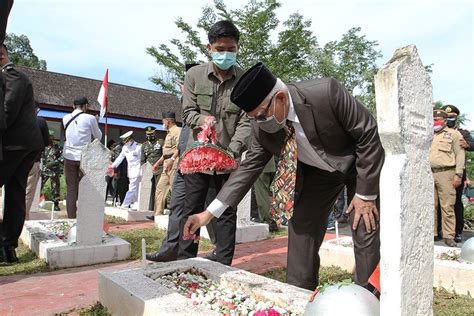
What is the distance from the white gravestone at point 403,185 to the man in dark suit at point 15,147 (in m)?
3.69

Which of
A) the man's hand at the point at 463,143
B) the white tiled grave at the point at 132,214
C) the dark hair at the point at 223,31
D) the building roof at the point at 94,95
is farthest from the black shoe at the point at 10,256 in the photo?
the building roof at the point at 94,95

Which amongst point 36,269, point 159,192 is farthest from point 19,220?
point 159,192

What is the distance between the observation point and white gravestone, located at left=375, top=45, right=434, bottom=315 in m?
1.64

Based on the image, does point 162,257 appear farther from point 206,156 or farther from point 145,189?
point 145,189

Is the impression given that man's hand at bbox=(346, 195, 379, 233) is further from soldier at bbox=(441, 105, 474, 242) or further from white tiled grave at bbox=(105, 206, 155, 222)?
white tiled grave at bbox=(105, 206, 155, 222)

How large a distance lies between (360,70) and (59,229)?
21.3 metres

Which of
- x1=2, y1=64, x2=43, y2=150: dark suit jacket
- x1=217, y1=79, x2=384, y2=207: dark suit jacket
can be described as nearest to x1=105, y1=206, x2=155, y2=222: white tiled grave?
x1=2, y1=64, x2=43, y2=150: dark suit jacket

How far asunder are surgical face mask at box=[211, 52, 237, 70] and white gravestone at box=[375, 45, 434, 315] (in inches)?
83.9

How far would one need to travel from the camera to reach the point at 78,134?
6367 millimetres

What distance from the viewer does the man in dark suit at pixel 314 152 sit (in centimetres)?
232

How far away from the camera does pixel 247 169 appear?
9.14 ft

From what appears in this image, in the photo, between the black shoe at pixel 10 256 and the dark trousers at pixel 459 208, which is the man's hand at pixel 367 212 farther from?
the dark trousers at pixel 459 208

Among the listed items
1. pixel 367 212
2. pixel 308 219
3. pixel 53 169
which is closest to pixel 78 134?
pixel 53 169

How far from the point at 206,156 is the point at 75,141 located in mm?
3599
